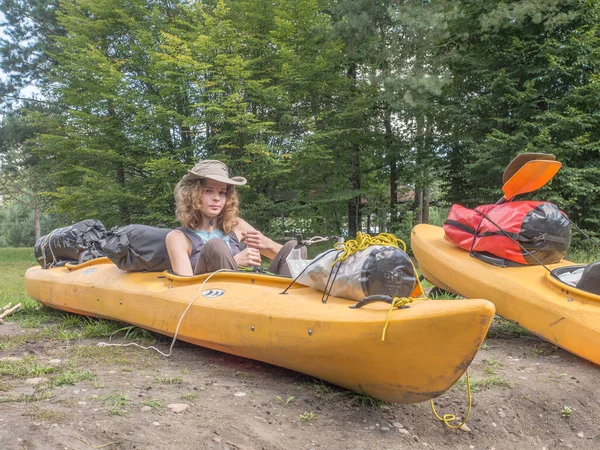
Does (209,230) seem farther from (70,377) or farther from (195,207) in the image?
(70,377)

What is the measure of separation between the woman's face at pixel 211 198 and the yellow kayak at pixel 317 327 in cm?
54

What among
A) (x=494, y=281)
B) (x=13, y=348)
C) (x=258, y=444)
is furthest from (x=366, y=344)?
(x=13, y=348)

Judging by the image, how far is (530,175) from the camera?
4406 millimetres

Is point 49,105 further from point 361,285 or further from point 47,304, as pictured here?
point 361,285

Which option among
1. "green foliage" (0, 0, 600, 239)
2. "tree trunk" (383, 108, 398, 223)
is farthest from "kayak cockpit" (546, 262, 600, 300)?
"tree trunk" (383, 108, 398, 223)

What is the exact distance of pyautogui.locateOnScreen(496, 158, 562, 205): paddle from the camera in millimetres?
4316

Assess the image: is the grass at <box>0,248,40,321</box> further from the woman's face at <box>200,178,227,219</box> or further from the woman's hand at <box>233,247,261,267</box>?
the woman's hand at <box>233,247,261,267</box>

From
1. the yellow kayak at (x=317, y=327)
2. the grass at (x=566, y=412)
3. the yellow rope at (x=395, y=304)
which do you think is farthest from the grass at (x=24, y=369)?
the grass at (x=566, y=412)

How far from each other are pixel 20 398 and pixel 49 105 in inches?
621

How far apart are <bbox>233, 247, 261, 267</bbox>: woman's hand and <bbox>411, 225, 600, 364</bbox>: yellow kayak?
6.17 feet

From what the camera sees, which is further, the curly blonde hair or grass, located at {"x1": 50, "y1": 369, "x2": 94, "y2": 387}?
the curly blonde hair

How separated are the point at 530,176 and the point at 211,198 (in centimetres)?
275

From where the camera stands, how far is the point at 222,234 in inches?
156

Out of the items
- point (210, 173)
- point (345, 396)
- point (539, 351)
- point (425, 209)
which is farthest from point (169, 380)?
point (425, 209)
